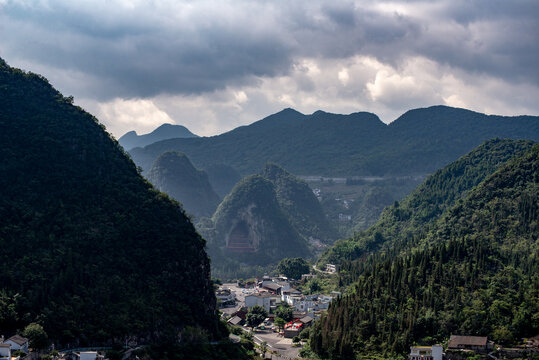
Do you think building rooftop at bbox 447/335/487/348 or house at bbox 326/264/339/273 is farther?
house at bbox 326/264/339/273

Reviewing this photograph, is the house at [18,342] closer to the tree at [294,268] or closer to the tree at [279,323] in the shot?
the tree at [279,323]

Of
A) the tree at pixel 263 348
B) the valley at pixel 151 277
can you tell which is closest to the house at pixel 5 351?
the valley at pixel 151 277

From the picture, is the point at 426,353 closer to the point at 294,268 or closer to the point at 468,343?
the point at 468,343

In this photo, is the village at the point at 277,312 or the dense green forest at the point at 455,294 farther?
the village at the point at 277,312

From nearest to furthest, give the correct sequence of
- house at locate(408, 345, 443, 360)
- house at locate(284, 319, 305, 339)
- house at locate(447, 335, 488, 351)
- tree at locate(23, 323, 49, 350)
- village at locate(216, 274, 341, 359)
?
1. tree at locate(23, 323, 49, 350)
2. house at locate(408, 345, 443, 360)
3. house at locate(447, 335, 488, 351)
4. village at locate(216, 274, 341, 359)
5. house at locate(284, 319, 305, 339)

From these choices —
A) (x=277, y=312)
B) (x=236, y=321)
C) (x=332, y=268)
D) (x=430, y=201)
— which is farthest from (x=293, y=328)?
(x=430, y=201)

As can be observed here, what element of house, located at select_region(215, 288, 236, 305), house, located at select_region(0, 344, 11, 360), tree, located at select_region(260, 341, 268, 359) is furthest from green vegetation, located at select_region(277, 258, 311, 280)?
house, located at select_region(0, 344, 11, 360)

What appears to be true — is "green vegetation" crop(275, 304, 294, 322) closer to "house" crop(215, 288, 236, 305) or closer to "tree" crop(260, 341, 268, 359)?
"house" crop(215, 288, 236, 305)
